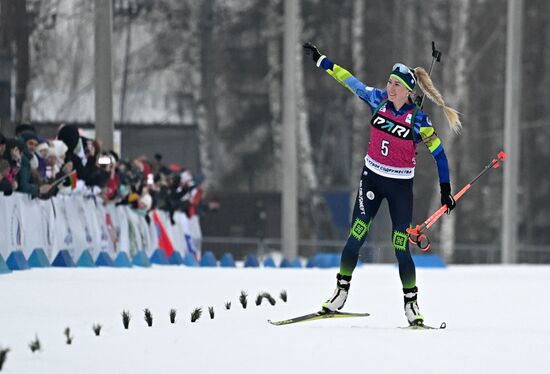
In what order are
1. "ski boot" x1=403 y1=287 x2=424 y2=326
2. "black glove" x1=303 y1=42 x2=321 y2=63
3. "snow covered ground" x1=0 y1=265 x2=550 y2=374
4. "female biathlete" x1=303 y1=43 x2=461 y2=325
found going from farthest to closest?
"black glove" x1=303 y1=42 x2=321 y2=63 < "female biathlete" x1=303 y1=43 x2=461 y2=325 < "ski boot" x1=403 y1=287 x2=424 y2=326 < "snow covered ground" x1=0 y1=265 x2=550 y2=374

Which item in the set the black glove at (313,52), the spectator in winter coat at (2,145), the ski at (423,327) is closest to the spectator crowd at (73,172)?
the spectator in winter coat at (2,145)

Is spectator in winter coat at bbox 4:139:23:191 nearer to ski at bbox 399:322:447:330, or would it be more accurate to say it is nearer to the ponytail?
the ponytail

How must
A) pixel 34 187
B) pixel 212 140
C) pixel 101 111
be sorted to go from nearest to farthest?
pixel 34 187, pixel 101 111, pixel 212 140

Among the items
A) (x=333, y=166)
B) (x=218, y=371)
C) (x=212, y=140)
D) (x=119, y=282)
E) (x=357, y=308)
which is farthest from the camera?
(x=333, y=166)

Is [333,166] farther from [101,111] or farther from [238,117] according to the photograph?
[101,111]

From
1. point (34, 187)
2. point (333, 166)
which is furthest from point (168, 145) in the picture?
Result: point (34, 187)

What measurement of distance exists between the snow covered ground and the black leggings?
429 mm

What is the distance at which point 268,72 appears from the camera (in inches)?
2000

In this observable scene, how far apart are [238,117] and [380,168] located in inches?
1546

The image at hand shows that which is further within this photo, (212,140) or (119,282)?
(212,140)

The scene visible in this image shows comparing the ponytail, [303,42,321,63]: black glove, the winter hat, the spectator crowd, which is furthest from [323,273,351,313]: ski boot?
the spectator crowd

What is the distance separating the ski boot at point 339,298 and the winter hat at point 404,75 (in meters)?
1.51

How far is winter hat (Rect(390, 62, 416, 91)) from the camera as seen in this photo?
1259 centimetres

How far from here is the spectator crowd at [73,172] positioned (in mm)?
18297
